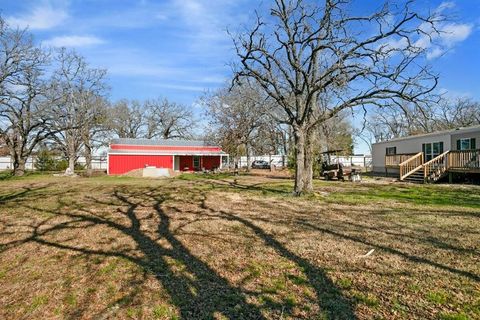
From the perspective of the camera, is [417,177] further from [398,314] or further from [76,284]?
[76,284]

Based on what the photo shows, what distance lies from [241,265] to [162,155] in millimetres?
30148

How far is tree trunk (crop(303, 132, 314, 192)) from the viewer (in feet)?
37.6

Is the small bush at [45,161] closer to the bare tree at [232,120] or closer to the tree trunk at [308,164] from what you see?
the bare tree at [232,120]

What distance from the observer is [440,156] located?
56.4ft

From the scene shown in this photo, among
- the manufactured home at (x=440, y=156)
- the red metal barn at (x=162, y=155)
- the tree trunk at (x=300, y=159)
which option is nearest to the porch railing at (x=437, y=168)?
the manufactured home at (x=440, y=156)

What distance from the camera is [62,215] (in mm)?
7703

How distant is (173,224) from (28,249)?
253 cm

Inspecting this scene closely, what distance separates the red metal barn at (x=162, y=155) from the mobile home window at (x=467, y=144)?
2219 centimetres

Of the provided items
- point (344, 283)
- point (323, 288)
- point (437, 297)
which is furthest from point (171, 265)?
point (437, 297)

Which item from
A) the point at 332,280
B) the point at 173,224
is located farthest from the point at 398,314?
the point at 173,224

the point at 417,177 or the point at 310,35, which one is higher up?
the point at 310,35

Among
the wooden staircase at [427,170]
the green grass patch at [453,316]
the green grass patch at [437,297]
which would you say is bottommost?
the green grass patch at [453,316]

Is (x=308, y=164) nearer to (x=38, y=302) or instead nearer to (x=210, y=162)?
(x=38, y=302)

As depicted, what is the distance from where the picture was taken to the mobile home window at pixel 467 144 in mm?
17469
